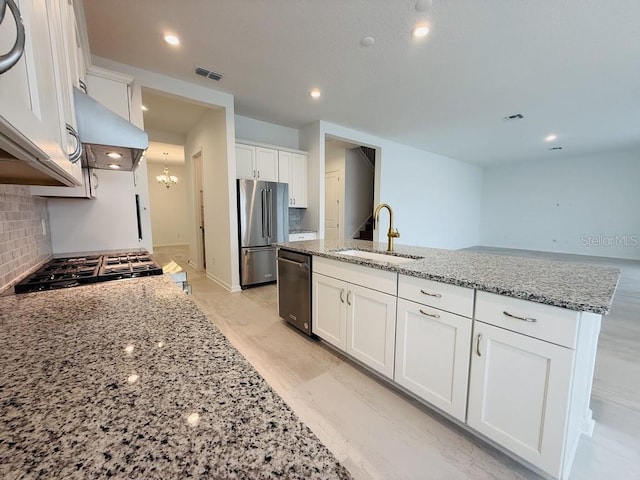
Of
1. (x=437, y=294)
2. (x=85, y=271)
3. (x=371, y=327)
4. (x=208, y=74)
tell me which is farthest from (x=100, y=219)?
(x=437, y=294)

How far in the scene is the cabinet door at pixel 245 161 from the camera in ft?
14.0

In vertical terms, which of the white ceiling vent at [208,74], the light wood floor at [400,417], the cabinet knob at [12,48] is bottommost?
the light wood floor at [400,417]

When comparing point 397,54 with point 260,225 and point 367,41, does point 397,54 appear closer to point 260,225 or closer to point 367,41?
point 367,41

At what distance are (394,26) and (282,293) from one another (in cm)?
271

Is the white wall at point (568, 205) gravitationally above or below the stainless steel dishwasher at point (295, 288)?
above

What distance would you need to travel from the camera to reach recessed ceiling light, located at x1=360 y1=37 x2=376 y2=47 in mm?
2440

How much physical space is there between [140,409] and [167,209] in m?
9.53

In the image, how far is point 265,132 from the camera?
4906 millimetres

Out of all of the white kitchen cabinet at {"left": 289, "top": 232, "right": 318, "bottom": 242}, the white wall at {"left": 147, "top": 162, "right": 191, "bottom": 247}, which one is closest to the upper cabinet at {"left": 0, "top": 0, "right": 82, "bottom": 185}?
the white kitchen cabinet at {"left": 289, "top": 232, "right": 318, "bottom": 242}

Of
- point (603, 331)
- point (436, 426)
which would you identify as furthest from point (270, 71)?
point (603, 331)

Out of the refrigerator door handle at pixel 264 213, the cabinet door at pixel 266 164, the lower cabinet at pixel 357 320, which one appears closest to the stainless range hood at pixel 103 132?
the lower cabinet at pixel 357 320

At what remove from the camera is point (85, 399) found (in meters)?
0.55

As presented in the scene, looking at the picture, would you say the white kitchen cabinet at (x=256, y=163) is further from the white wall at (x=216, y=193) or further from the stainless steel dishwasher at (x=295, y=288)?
the stainless steel dishwasher at (x=295, y=288)

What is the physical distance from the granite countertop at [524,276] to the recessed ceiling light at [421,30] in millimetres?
1936
